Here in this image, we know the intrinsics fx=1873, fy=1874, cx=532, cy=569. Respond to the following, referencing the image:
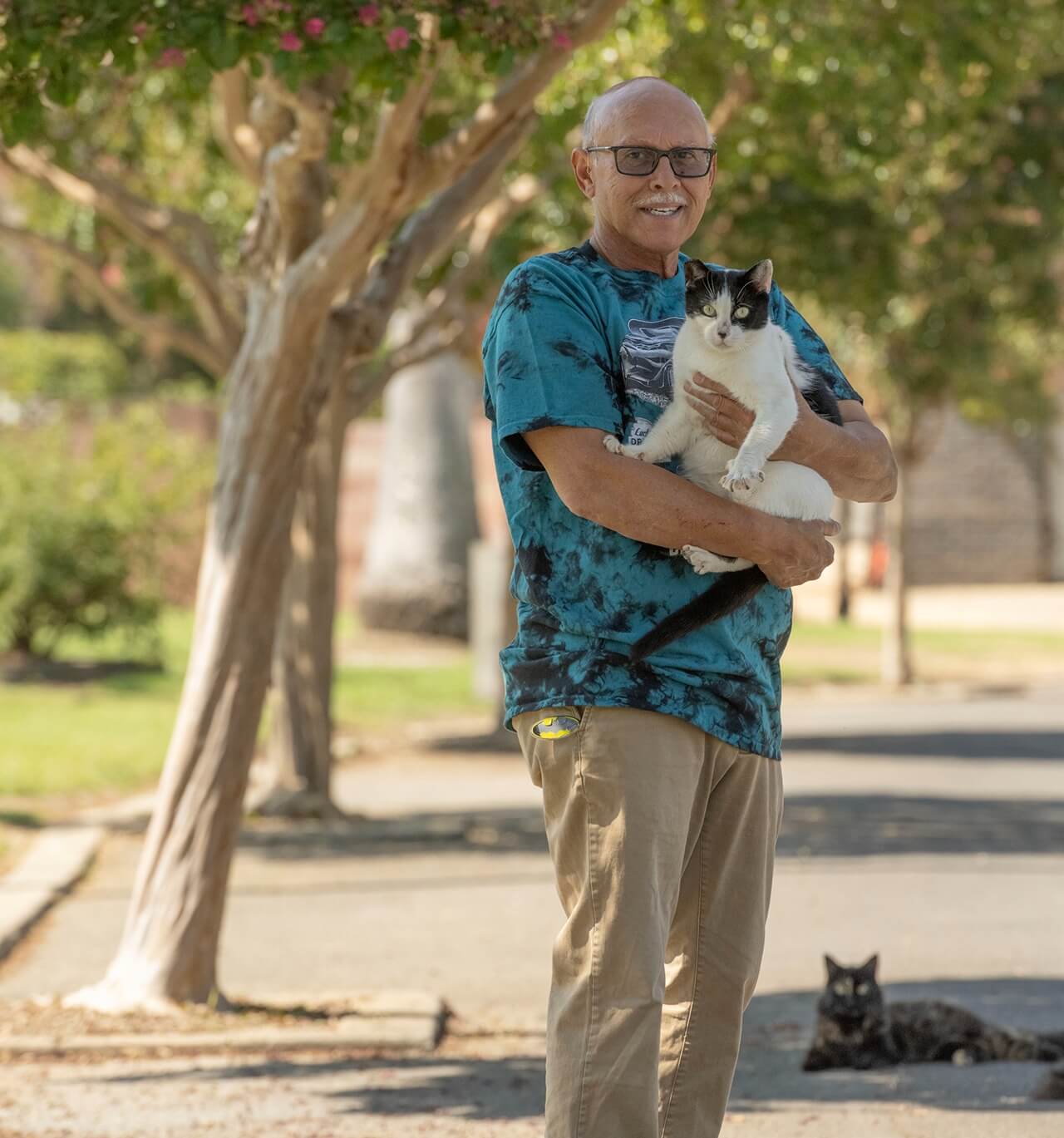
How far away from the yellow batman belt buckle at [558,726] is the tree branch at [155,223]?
21.5ft

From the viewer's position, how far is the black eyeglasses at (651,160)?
3.26m

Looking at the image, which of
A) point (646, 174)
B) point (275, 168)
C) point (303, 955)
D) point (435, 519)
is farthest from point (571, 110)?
point (435, 519)

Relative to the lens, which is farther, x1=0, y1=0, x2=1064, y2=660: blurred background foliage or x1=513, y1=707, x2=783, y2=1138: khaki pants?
x1=0, y1=0, x2=1064, y2=660: blurred background foliage

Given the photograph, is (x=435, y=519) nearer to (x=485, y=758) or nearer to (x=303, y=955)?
(x=485, y=758)

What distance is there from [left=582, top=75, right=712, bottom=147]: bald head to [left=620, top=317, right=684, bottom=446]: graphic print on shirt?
35 centimetres

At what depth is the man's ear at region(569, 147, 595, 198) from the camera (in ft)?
11.1

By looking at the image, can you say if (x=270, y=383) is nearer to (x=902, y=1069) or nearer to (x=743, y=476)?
(x=902, y=1069)

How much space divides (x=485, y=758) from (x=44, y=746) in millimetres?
3164

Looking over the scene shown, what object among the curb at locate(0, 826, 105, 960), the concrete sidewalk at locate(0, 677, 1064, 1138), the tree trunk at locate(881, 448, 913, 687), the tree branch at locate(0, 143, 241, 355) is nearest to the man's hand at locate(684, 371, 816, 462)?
the concrete sidewalk at locate(0, 677, 1064, 1138)

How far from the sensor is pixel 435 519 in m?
22.1

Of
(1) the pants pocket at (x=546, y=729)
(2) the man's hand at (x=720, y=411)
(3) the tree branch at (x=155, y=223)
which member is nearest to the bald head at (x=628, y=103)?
(2) the man's hand at (x=720, y=411)

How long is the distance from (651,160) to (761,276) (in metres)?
0.28

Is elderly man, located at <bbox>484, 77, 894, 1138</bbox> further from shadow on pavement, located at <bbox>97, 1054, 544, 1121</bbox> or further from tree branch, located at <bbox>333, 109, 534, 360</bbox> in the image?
tree branch, located at <bbox>333, 109, 534, 360</bbox>

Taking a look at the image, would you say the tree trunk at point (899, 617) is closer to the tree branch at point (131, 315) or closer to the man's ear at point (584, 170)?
the tree branch at point (131, 315)
